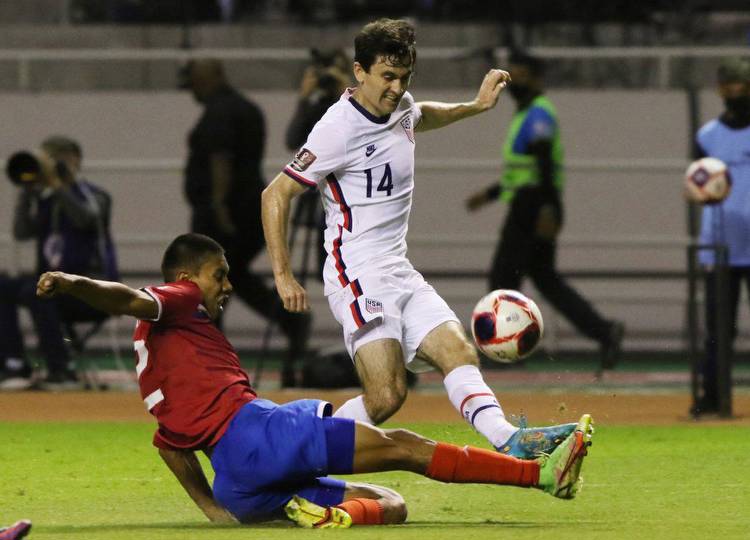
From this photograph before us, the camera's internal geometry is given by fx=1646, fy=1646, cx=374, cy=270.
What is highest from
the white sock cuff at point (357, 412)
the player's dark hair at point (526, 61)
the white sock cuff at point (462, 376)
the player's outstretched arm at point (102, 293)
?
the player's dark hair at point (526, 61)

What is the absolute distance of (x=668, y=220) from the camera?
15.6m

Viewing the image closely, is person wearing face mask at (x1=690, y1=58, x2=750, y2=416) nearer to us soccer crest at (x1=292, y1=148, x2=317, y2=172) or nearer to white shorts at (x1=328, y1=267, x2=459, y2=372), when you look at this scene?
white shorts at (x1=328, y1=267, x2=459, y2=372)

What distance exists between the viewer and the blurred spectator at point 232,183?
13086mm

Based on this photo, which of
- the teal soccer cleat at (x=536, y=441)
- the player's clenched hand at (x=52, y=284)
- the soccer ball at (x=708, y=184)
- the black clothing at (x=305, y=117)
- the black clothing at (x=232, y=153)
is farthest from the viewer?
the black clothing at (x=232, y=153)

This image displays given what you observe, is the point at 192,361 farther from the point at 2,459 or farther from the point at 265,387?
the point at 265,387

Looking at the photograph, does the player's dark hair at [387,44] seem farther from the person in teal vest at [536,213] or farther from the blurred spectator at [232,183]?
the person in teal vest at [536,213]

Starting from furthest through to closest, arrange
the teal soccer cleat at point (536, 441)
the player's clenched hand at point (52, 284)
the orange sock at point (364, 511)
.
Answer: the teal soccer cleat at point (536, 441)
the orange sock at point (364, 511)
the player's clenched hand at point (52, 284)

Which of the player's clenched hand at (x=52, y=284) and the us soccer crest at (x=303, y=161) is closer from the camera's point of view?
the player's clenched hand at (x=52, y=284)

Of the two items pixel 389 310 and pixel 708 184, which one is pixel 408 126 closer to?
pixel 389 310

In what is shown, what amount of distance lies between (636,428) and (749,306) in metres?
5.24

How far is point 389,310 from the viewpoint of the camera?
698cm

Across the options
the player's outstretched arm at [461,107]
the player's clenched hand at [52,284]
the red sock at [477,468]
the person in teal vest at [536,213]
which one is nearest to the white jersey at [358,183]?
the player's outstretched arm at [461,107]

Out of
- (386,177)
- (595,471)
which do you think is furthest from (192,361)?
(595,471)

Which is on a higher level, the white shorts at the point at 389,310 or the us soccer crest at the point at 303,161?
the us soccer crest at the point at 303,161
